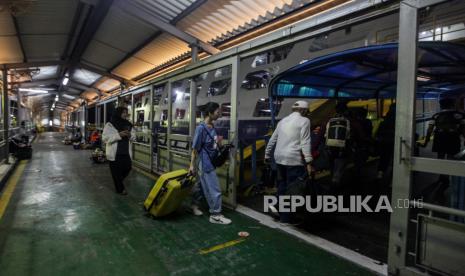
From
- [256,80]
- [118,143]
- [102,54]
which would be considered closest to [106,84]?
[102,54]

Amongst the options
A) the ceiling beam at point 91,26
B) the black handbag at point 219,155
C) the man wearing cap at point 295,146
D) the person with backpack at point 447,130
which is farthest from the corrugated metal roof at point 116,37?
the person with backpack at point 447,130

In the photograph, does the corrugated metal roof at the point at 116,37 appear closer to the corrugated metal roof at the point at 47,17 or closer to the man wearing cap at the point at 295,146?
the corrugated metal roof at the point at 47,17

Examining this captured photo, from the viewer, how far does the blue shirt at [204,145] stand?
12.1 ft

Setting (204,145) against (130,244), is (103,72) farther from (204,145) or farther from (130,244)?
(130,244)

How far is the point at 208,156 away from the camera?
374cm

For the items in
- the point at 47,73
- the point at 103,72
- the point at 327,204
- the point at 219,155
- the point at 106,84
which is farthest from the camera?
the point at 106,84

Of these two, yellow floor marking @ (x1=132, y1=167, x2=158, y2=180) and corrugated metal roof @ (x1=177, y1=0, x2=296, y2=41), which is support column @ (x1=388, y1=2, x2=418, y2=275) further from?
yellow floor marking @ (x1=132, y1=167, x2=158, y2=180)

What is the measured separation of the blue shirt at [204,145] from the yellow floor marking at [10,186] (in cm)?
286

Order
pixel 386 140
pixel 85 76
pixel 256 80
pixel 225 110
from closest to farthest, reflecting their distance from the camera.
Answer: pixel 386 140
pixel 256 80
pixel 225 110
pixel 85 76

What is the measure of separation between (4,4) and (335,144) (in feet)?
16.9

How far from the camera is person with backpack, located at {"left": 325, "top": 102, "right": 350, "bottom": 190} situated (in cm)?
448

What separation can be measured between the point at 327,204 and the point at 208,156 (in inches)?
84.3

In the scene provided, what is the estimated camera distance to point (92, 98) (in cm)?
2138

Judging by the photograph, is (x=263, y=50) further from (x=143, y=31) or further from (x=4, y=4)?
(x=143, y=31)
